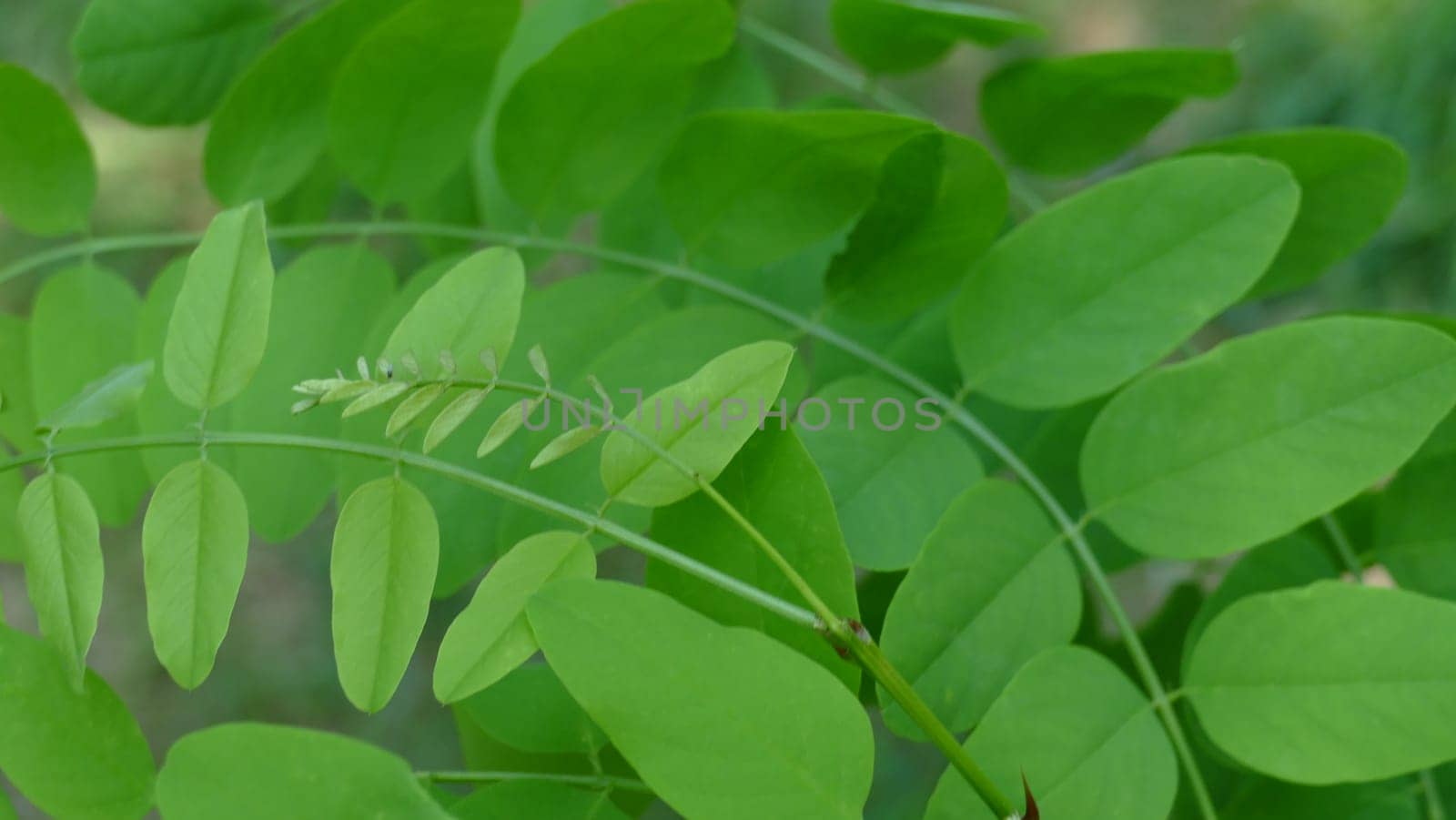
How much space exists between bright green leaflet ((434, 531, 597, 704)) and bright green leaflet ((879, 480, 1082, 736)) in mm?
137

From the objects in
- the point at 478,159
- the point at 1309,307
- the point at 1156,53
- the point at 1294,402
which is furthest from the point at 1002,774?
the point at 1309,307

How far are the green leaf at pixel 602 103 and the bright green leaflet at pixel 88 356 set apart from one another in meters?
0.24

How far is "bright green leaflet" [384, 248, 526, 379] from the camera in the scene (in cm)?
43

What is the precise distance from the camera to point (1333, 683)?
1.49 feet

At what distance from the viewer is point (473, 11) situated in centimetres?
57

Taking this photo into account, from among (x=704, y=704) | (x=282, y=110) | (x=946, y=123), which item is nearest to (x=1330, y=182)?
(x=704, y=704)

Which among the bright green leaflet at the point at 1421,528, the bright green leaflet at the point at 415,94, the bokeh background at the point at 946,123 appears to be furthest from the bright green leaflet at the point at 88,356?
the bokeh background at the point at 946,123

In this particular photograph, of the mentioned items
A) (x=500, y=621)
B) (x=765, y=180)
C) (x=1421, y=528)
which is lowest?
(x=1421, y=528)

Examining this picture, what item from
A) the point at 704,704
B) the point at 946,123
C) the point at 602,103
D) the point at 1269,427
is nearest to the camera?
the point at 704,704

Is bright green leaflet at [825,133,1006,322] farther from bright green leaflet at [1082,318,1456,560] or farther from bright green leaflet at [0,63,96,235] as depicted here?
bright green leaflet at [0,63,96,235]

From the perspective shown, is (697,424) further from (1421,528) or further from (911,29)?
(1421,528)

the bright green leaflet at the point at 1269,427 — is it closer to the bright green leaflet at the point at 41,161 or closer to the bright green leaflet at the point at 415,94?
the bright green leaflet at the point at 415,94

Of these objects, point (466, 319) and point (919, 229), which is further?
point (919, 229)

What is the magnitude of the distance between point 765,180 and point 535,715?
0.89 feet
